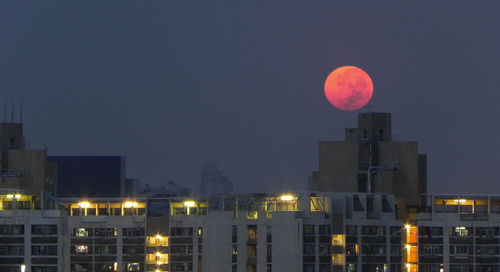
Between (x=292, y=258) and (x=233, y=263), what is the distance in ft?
21.9

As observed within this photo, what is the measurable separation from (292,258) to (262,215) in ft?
19.4

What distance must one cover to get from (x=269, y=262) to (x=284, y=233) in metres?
3.69

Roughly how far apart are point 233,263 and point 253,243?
10.5ft

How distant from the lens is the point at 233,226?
200m

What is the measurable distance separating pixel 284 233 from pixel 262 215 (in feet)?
10.6

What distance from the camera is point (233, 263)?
199500 millimetres

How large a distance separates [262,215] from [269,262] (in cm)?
540

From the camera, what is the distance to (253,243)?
654 ft

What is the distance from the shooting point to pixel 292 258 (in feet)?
655

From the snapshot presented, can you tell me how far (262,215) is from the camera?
656 feet

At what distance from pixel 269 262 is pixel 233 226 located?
5790 millimetres

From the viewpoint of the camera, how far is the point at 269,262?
199 metres

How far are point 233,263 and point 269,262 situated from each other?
4119 millimetres

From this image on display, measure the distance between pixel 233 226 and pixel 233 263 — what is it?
164 inches
